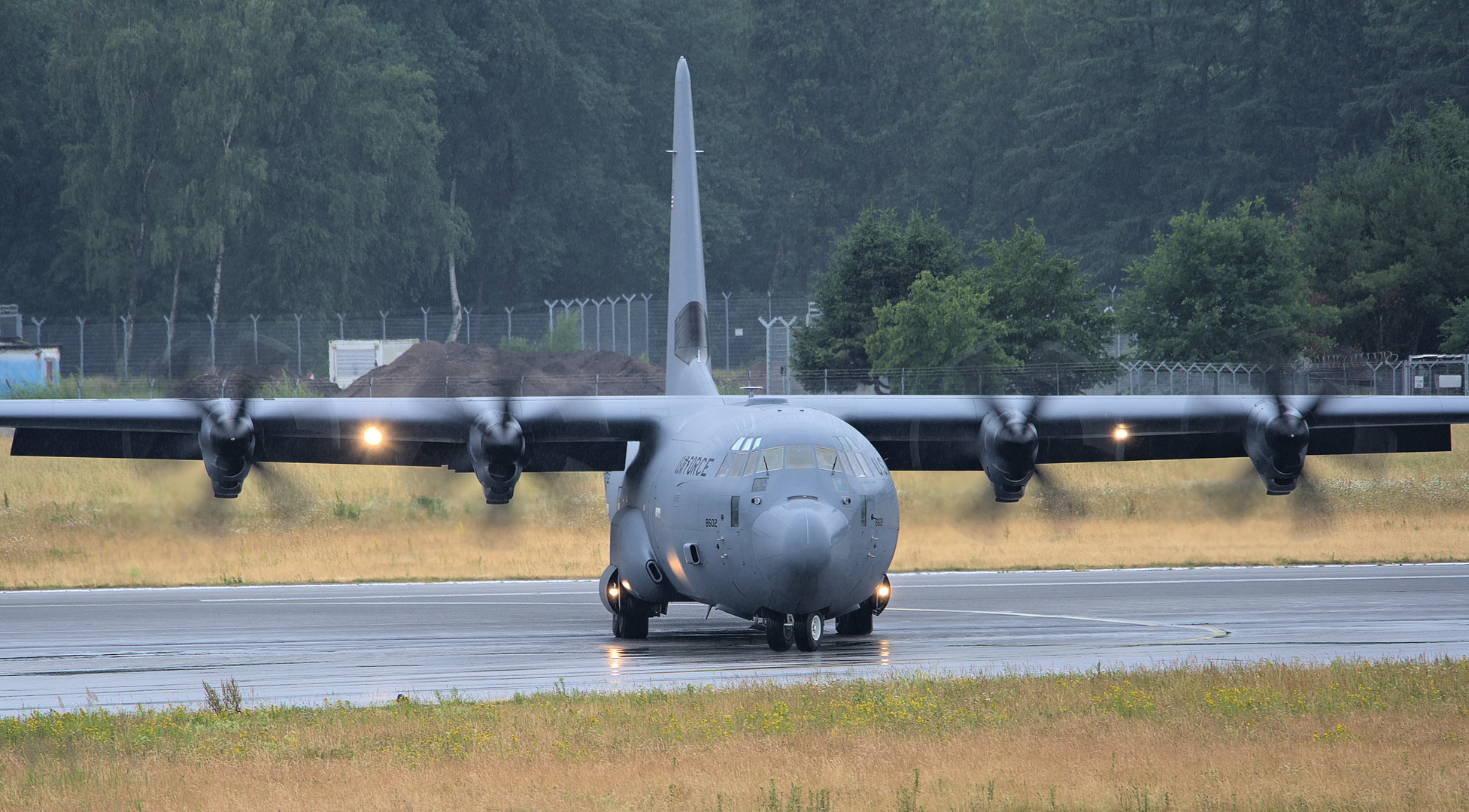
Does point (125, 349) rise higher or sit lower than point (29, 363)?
higher

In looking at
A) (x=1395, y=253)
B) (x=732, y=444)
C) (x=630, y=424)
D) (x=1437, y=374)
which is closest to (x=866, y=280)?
(x=1437, y=374)

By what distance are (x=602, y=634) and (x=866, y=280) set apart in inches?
1339

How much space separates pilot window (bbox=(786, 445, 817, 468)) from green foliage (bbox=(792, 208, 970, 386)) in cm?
3561

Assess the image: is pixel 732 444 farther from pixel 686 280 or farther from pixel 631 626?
pixel 686 280

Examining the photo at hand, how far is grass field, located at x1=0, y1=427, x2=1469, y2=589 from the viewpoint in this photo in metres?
35.8

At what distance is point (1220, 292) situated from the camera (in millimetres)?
55156

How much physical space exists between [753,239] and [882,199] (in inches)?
355

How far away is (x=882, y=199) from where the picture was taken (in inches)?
3932

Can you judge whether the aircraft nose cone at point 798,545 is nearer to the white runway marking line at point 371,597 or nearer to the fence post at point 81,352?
the white runway marking line at point 371,597

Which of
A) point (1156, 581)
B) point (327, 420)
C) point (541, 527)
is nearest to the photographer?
Answer: point (327, 420)

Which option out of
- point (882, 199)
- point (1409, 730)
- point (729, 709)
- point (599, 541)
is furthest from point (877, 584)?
point (882, 199)

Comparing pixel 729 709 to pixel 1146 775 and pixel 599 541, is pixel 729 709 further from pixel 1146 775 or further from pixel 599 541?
pixel 599 541

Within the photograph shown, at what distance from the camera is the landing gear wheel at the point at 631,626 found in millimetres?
23156

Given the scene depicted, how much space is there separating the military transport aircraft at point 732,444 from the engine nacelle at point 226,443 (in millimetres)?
26
